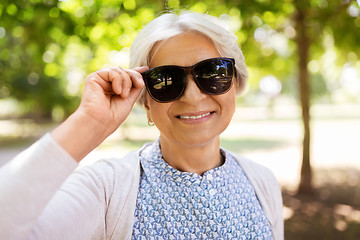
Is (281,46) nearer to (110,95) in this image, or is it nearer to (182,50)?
(182,50)

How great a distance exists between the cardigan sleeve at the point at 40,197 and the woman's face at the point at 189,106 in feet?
1.92

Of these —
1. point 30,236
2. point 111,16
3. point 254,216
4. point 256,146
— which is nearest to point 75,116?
point 30,236

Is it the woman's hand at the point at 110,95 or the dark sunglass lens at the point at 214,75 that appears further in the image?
the dark sunglass lens at the point at 214,75

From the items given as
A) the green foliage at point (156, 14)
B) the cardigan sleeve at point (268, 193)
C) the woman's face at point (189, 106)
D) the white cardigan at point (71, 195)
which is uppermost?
the green foliage at point (156, 14)

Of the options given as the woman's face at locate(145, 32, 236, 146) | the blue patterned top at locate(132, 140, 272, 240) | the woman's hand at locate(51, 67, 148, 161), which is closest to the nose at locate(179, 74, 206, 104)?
the woman's face at locate(145, 32, 236, 146)

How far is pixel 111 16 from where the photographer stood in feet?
17.4

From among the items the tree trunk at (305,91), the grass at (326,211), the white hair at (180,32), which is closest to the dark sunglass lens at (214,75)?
the white hair at (180,32)

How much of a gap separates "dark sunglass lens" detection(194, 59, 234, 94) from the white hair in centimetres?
11

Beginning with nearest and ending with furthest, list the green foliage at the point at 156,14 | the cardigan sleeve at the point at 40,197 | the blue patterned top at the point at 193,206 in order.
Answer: the cardigan sleeve at the point at 40,197 → the blue patterned top at the point at 193,206 → the green foliage at the point at 156,14

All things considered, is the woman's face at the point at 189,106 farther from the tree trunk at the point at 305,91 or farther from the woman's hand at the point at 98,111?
the tree trunk at the point at 305,91

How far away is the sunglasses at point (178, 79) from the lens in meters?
1.51

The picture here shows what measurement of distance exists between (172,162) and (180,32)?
0.70 m

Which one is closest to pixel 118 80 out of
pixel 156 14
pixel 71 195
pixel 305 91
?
pixel 71 195

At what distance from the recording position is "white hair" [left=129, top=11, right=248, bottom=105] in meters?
1.57
